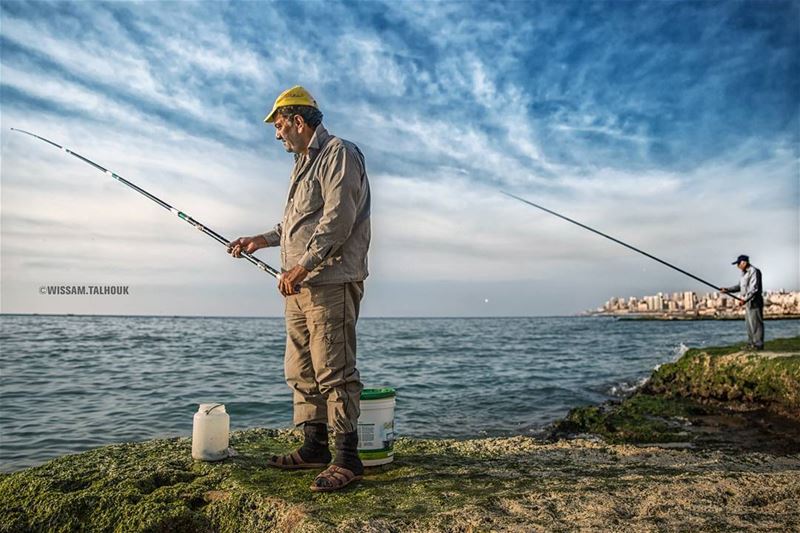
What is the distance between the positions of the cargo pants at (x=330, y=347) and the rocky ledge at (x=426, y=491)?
0.59 meters

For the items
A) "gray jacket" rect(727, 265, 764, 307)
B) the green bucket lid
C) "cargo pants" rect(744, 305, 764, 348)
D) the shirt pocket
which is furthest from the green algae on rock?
the shirt pocket

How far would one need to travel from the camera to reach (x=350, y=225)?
4156mm

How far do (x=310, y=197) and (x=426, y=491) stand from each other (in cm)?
228

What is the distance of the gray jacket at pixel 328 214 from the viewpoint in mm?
4098

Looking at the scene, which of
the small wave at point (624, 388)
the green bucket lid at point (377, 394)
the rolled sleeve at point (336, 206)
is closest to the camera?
the rolled sleeve at point (336, 206)

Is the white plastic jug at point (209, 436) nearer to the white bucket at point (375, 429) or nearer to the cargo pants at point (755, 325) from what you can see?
the white bucket at point (375, 429)

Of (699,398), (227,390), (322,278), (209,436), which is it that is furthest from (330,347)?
(699,398)

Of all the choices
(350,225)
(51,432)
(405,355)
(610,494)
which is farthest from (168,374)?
(610,494)

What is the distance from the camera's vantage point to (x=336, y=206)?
411 centimetres

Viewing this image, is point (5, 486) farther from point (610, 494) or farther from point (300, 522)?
point (610, 494)

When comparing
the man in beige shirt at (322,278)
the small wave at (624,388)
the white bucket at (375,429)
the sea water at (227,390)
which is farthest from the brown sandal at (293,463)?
the small wave at (624,388)

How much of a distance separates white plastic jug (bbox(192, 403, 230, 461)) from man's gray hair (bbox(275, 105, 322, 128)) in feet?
8.21

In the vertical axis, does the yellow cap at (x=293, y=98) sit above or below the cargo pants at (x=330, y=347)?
above

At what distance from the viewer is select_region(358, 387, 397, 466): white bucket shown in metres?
4.68
